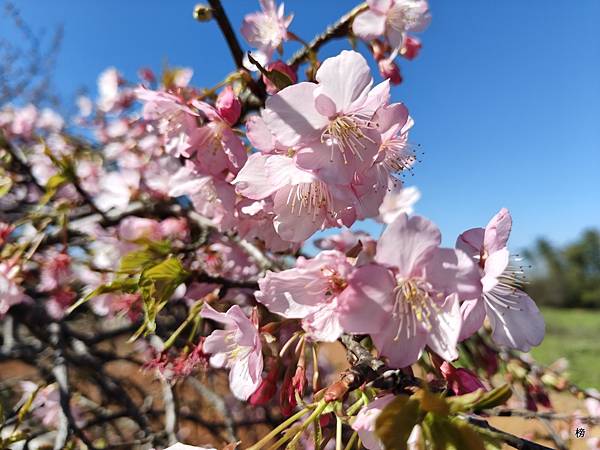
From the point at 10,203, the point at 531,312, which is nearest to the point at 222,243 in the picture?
the point at 531,312

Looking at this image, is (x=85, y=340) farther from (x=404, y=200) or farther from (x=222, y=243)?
(x=404, y=200)

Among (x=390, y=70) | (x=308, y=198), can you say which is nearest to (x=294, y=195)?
(x=308, y=198)

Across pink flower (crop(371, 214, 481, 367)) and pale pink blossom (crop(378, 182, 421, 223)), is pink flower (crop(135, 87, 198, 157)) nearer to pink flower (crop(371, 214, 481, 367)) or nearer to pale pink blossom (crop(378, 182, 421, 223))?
pink flower (crop(371, 214, 481, 367))

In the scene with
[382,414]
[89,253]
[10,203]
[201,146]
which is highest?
[10,203]

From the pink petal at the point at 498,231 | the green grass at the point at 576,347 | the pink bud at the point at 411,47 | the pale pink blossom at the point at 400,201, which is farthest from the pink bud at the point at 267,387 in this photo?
the green grass at the point at 576,347

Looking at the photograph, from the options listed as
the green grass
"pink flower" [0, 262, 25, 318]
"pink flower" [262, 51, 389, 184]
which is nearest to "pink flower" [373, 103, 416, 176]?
"pink flower" [262, 51, 389, 184]

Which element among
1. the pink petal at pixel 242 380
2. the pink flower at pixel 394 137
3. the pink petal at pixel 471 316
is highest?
the pink flower at pixel 394 137

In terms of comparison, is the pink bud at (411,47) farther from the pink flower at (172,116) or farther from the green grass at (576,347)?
the green grass at (576,347)
